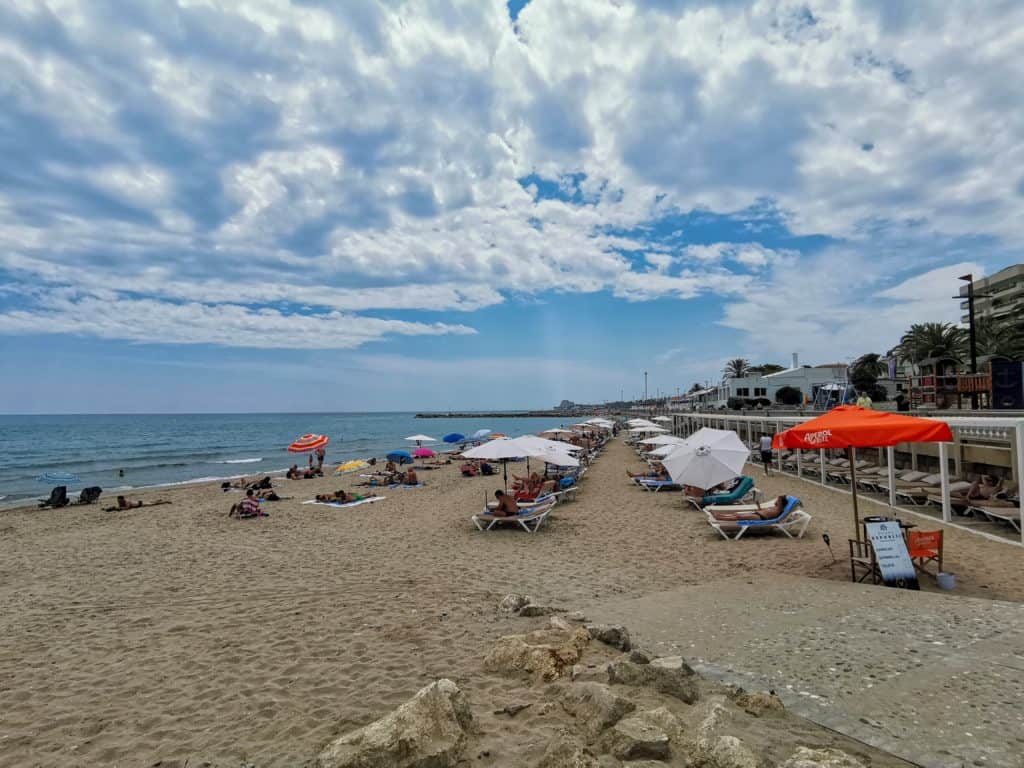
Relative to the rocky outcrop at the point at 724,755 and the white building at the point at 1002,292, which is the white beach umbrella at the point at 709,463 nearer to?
the rocky outcrop at the point at 724,755

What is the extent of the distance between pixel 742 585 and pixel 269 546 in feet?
27.1

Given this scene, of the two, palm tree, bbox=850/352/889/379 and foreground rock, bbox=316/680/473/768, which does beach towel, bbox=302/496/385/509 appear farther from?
palm tree, bbox=850/352/889/379

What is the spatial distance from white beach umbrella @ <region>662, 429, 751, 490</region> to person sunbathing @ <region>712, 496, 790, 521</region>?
94 centimetres

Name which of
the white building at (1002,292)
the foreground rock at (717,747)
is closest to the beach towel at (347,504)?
the foreground rock at (717,747)

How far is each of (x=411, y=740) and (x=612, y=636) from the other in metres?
2.11

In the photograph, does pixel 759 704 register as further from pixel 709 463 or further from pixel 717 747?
pixel 709 463

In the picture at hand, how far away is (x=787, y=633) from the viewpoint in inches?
183

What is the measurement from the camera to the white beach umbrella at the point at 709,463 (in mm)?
10867

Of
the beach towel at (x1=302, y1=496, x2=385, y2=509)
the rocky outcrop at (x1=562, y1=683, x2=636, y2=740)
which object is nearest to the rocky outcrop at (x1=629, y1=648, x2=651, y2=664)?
the rocky outcrop at (x1=562, y1=683, x2=636, y2=740)

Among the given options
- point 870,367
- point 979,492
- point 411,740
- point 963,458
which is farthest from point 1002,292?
point 411,740

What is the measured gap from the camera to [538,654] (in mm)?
4105

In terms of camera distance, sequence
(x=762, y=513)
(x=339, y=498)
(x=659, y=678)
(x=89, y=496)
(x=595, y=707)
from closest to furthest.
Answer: (x=595, y=707), (x=659, y=678), (x=762, y=513), (x=339, y=498), (x=89, y=496)

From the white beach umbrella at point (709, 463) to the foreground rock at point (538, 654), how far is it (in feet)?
23.3

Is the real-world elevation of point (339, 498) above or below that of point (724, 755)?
below
